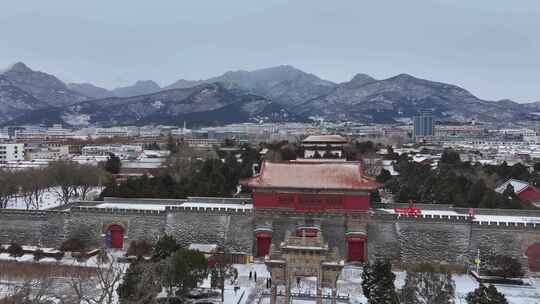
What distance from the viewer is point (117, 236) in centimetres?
3716

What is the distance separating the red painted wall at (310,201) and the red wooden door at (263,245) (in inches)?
86.2

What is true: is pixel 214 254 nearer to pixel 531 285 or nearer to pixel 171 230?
pixel 171 230

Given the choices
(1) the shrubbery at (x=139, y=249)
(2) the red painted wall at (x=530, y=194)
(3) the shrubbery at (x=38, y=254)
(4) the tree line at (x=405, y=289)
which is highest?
(2) the red painted wall at (x=530, y=194)

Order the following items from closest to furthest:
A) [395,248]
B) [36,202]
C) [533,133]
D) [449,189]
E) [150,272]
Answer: [150,272] → [395,248] → [449,189] → [36,202] → [533,133]

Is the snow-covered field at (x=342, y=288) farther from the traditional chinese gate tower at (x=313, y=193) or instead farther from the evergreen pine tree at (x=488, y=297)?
the evergreen pine tree at (x=488, y=297)

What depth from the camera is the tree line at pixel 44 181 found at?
4930 centimetres

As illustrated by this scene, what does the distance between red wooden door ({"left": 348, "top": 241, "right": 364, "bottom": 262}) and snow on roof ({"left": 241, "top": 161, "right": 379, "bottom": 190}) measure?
3.71m

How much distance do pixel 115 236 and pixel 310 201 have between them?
13888 millimetres

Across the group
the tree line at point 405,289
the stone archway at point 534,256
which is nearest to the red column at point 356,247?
the tree line at point 405,289

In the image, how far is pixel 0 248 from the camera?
35.5 metres

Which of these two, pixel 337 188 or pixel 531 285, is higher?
pixel 337 188

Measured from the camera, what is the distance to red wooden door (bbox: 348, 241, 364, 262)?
113 ft

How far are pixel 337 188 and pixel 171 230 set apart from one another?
458 inches

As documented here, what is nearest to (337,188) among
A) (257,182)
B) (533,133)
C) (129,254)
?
(257,182)
